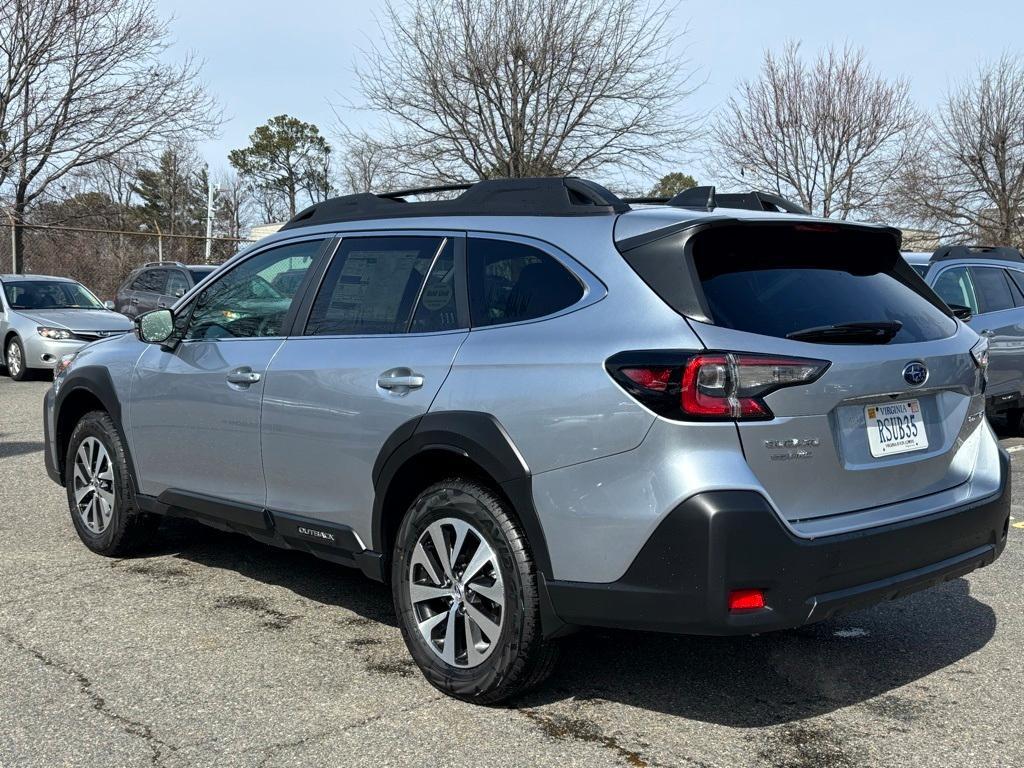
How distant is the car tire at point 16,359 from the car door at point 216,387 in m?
11.3

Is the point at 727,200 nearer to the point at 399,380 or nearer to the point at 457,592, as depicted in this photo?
the point at 399,380

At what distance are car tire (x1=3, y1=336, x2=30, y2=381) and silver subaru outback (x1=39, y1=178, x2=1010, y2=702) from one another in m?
12.2

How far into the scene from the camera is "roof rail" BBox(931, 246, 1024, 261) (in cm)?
1022

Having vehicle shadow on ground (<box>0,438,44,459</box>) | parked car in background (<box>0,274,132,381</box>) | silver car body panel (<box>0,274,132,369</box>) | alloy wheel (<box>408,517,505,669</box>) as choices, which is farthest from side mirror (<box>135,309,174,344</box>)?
silver car body panel (<box>0,274,132,369</box>)

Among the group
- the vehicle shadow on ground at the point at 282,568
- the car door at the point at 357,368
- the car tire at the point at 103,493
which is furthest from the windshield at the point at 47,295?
the car door at the point at 357,368

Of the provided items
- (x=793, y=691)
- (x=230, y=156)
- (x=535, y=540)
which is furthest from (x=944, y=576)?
(x=230, y=156)

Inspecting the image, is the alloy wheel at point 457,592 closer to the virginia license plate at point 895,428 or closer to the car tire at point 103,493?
the virginia license plate at point 895,428

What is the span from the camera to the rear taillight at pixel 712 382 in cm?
318

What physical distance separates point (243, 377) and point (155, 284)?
1627cm

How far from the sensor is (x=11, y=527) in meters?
6.38

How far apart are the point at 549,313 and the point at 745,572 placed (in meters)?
1.08

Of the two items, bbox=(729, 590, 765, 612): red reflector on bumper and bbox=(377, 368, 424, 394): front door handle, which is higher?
bbox=(377, 368, 424, 394): front door handle

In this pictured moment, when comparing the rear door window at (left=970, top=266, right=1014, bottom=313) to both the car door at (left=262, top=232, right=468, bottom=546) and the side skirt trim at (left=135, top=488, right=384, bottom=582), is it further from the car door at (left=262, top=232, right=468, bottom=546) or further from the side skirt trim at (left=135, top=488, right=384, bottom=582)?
the side skirt trim at (left=135, top=488, right=384, bottom=582)

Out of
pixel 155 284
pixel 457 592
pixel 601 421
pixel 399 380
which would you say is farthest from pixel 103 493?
pixel 155 284
